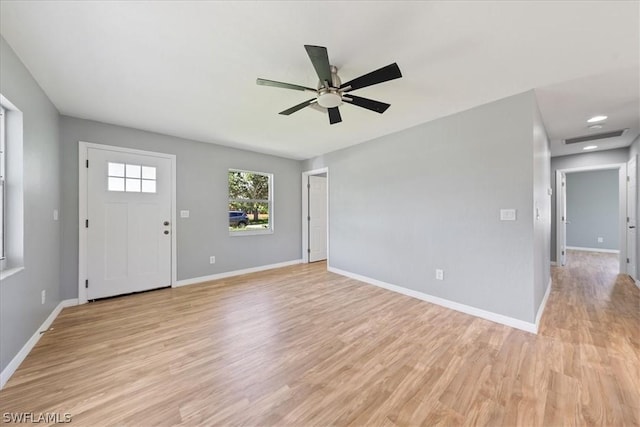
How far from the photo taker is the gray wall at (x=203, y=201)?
3.11 m

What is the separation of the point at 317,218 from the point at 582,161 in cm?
540

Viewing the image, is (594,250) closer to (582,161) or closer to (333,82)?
(582,161)

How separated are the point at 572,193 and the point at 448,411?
28.5ft

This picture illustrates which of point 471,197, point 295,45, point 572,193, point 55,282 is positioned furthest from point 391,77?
point 572,193

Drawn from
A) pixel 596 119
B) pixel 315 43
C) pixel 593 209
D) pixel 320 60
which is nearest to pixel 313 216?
pixel 315 43

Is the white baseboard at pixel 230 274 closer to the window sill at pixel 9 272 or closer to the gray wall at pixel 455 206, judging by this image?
the gray wall at pixel 455 206

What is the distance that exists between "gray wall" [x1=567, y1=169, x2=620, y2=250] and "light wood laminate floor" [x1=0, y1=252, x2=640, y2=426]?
501cm

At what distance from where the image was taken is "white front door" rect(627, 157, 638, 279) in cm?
383

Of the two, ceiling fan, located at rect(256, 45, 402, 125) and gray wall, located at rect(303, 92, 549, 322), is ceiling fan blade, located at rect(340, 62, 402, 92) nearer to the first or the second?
ceiling fan, located at rect(256, 45, 402, 125)

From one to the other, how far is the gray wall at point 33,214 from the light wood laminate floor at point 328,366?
0.28 meters

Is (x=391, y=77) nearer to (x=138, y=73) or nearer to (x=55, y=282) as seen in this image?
(x=138, y=73)

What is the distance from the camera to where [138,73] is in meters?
2.13

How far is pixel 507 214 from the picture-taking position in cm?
257

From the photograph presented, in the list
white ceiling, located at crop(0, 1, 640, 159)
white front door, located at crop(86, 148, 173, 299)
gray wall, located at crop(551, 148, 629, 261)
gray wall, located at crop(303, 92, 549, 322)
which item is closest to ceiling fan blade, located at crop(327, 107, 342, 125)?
white ceiling, located at crop(0, 1, 640, 159)
